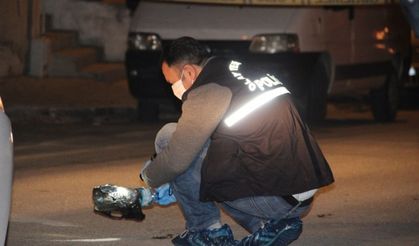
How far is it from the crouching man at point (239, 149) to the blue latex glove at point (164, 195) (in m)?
0.24

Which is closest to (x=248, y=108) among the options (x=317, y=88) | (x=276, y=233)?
(x=276, y=233)

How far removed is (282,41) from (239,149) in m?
7.09

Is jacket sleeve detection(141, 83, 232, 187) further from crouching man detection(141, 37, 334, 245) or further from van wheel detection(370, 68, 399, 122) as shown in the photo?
van wheel detection(370, 68, 399, 122)

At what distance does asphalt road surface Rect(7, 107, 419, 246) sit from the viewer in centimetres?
761

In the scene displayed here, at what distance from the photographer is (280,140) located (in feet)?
20.9

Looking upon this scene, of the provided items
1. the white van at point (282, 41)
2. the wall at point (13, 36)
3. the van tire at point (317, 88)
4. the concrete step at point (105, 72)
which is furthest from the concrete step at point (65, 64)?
the van tire at point (317, 88)

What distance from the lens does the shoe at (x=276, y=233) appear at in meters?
6.47

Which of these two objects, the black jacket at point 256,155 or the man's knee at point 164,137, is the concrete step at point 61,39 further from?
the black jacket at point 256,155

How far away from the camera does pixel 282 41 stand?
13.4 metres

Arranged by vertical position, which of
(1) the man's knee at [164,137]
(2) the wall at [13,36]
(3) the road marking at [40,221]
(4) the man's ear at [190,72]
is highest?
(4) the man's ear at [190,72]

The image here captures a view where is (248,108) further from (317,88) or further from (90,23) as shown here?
(90,23)

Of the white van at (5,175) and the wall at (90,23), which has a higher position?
the white van at (5,175)

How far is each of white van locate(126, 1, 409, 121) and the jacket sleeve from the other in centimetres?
695

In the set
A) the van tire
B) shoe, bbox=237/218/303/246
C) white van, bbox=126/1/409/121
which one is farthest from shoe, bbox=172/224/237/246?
the van tire
